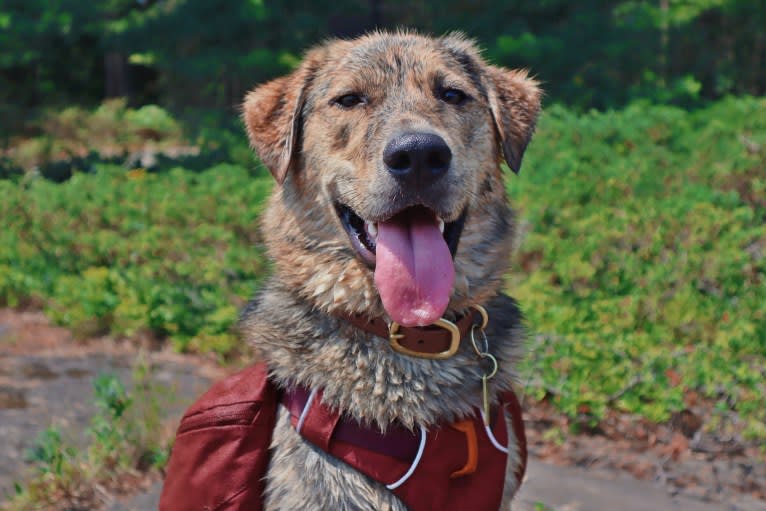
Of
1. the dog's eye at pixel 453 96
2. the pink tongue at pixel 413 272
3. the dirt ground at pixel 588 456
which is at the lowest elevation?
the dirt ground at pixel 588 456

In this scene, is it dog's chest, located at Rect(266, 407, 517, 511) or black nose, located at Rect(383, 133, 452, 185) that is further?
black nose, located at Rect(383, 133, 452, 185)

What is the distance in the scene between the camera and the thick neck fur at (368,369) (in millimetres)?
2992

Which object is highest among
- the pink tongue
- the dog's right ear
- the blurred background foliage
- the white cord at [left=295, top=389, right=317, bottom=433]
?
the dog's right ear

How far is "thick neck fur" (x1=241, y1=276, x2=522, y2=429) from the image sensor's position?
2.99 metres

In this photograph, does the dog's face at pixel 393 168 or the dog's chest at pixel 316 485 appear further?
the dog's face at pixel 393 168

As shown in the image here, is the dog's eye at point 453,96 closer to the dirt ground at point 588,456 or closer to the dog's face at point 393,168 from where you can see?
the dog's face at point 393,168

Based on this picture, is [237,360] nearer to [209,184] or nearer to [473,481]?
[473,481]

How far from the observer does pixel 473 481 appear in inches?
116

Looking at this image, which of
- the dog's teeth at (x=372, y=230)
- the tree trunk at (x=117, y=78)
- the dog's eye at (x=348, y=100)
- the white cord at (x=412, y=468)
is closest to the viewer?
the white cord at (x=412, y=468)

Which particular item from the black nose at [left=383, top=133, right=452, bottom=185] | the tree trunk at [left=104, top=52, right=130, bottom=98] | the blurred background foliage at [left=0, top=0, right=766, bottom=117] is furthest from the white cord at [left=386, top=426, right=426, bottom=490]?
the tree trunk at [left=104, top=52, right=130, bottom=98]

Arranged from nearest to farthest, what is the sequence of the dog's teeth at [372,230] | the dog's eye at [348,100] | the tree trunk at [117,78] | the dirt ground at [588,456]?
the dog's teeth at [372,230] < the dog's eye at [348,100] < the dirt ground at [588,456] < the tree trunk at [117,78]

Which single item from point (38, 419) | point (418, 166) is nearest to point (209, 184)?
point (38, 419)

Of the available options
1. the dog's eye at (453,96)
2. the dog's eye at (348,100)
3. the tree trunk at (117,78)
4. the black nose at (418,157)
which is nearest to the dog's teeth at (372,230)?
the black nose at (418,157)

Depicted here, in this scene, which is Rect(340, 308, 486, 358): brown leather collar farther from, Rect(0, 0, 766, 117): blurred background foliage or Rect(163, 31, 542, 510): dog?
Rect(0, 0, 766, 117): blurred background foliage
